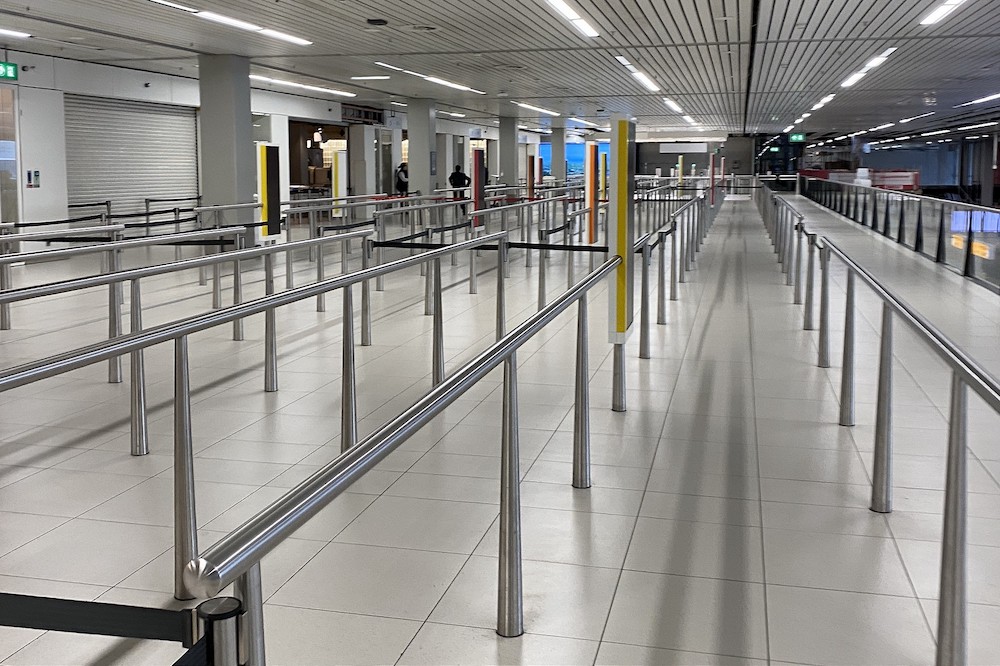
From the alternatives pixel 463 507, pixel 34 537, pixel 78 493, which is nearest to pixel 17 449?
pixel 78 493

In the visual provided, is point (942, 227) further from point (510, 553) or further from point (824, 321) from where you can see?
point (510, 553)

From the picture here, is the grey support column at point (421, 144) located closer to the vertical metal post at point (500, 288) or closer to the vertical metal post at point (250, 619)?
the vertical metal post at point (500, 288)

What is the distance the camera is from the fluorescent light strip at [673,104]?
23408 millimetres

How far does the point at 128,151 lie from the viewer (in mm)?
18234

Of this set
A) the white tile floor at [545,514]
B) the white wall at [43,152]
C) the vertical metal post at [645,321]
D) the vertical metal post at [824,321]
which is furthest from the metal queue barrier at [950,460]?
the white wall at [43,152]

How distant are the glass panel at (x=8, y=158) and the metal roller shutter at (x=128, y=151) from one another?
226cm

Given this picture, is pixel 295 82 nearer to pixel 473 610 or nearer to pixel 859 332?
pixel 859 332

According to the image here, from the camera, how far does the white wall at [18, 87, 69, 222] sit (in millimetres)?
14406

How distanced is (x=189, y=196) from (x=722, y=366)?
16.3 metres

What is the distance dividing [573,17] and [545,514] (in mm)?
8535

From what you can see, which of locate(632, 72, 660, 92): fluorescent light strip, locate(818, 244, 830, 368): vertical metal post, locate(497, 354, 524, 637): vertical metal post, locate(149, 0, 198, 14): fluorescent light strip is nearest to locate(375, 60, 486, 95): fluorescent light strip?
locate(632, 72, 660, 92): fluorescent light strip

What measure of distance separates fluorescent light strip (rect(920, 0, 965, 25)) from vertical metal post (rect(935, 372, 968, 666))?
30.1 ft

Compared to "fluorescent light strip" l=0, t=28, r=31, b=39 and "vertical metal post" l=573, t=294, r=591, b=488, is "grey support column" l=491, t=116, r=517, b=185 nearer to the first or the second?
"fluorescent light strip" l=0, t=28, r=31, b=39

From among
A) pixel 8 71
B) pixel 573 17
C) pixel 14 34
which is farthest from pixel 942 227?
pixel 8 71
